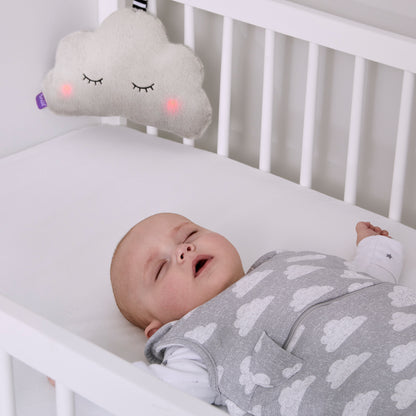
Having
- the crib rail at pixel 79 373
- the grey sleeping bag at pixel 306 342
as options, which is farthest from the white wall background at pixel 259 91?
the crib rail at pixel 79 373

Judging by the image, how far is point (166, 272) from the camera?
103cm

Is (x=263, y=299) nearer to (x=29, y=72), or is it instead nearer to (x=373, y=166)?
(x=373, y=166)

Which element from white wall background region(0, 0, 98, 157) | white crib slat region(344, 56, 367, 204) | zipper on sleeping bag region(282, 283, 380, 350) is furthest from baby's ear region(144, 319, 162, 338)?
white wall background region(0, 0, 98, 157)

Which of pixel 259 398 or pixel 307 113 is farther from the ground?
pixel 307 113

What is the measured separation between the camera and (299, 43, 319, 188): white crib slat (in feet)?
4.26

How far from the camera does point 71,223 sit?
1.30 m

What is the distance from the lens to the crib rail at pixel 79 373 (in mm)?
648

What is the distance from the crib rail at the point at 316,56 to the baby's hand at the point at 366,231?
0.28 ft

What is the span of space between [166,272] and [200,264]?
0.20 ft

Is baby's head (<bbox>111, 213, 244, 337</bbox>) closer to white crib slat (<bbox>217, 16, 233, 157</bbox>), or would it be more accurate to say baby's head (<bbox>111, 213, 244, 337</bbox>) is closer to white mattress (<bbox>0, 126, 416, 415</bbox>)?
white mattress (<bbox>0, 126, 416, 415</bbox>)

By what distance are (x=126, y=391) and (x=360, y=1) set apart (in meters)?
0.83

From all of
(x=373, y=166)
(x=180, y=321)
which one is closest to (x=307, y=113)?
(x=373, y=166)

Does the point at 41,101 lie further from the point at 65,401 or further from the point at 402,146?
the point at 65,401

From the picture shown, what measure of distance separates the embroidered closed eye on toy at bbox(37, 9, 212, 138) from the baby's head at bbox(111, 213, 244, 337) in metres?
0.40
